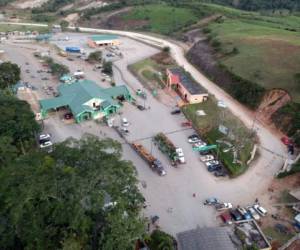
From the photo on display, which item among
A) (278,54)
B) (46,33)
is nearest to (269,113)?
(278,54)

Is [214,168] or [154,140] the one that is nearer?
[214,168]

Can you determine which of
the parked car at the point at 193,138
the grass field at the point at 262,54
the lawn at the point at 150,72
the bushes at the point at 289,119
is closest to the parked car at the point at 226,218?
the parked car at the point at 193,138

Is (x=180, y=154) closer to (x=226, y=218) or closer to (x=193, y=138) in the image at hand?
(x=193, y=138)

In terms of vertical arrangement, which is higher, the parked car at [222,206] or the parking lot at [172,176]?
the parked car at [222,206]

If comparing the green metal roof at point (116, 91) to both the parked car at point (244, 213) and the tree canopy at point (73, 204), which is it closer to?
the parked car at point (244, 213)

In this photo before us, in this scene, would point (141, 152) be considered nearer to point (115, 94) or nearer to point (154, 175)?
point (154, 175)

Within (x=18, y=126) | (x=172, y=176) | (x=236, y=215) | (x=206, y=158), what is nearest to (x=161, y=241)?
(x=236, y=215)
